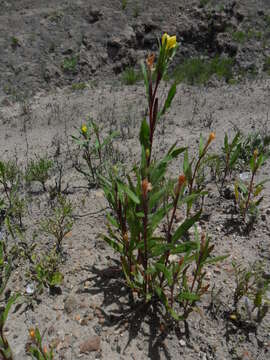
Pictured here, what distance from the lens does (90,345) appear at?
170cm

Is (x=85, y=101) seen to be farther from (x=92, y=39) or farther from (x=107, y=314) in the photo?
(x=107, y=314)

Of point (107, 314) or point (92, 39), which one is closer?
point (107, 314)

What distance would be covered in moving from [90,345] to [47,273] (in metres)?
0.54

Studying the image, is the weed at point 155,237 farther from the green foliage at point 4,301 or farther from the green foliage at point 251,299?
the green foliage at point 4,301

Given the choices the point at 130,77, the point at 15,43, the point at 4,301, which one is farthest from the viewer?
the point at 15,43

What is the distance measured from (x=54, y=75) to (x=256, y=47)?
14.5 feet

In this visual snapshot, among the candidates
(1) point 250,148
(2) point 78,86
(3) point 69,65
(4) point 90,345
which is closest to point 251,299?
(4) point 90,345

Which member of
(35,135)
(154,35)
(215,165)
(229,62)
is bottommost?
(35,135)

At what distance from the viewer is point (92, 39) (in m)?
6.89

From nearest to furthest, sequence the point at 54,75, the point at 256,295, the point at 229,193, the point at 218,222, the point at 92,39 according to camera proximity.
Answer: the point at 256,295 → the point at 218,222 → the point at 229,193 → the point at 54,75 → the point at 92,39

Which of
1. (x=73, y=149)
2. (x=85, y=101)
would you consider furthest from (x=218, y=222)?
(x=85, y=101)

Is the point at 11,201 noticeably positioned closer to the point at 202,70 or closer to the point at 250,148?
the point at 250,148

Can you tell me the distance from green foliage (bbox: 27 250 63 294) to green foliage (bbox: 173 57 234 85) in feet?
15.0

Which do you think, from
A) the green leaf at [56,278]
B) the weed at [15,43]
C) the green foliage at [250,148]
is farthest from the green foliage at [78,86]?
the green leaf at [56,278]
